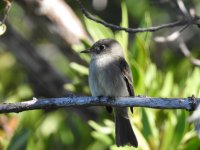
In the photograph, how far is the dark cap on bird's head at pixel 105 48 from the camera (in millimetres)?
5746

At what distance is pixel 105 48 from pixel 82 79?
1.68ft

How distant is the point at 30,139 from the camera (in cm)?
521

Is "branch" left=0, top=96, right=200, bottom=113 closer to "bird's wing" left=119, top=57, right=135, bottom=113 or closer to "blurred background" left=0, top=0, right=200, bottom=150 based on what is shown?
"blurred background" left=0, top=0, right=200, bottom=150

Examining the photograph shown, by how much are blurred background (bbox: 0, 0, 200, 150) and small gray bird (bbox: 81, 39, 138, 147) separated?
0.29ft

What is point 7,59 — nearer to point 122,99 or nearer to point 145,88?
point 145,88

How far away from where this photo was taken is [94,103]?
14.5 feet

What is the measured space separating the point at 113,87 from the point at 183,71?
1004 millimetres

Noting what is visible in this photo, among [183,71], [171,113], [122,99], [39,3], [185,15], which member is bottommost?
[122,99]

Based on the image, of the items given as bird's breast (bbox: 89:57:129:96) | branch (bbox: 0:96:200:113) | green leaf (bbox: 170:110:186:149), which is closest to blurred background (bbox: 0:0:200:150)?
green leaf (bbox: 170:110:186:149)

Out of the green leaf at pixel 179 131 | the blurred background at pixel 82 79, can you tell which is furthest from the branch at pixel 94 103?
the green leaf at pixel 179 131

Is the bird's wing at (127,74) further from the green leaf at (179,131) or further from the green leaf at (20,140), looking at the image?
the green leaf at (20,140)

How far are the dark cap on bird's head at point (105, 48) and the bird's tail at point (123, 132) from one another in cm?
55

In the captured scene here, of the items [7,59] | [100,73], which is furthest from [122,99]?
[7,59]

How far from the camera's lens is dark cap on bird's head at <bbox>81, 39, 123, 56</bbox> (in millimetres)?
5746
